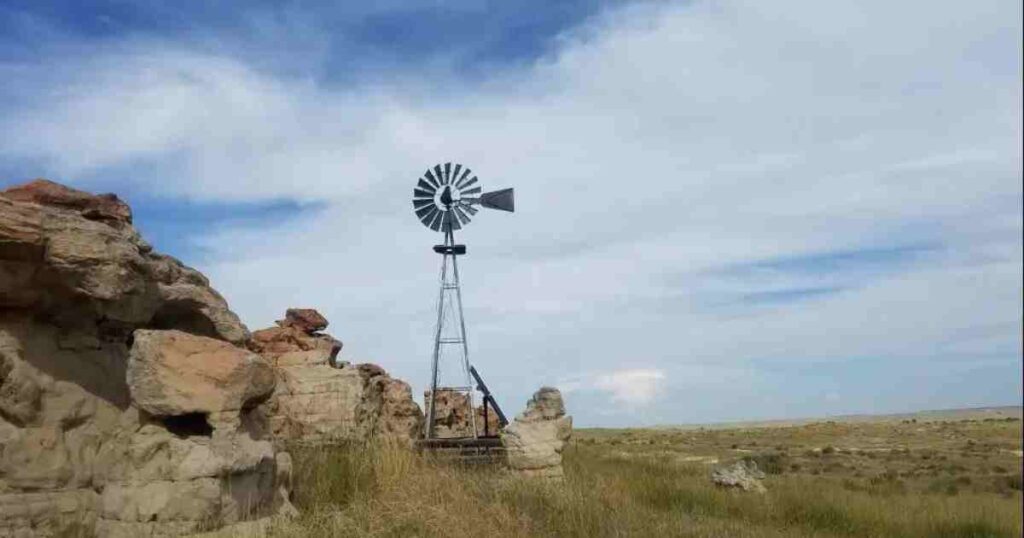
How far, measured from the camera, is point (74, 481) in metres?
7.53

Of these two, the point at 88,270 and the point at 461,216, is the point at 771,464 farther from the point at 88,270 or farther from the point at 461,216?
the point at 88,270

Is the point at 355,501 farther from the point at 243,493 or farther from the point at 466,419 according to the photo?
the point at 466,419

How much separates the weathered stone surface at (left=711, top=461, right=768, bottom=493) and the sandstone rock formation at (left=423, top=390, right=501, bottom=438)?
8249 mm

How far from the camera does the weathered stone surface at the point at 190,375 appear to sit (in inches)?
301

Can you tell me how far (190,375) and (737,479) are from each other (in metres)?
11.0

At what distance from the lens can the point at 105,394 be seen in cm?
807

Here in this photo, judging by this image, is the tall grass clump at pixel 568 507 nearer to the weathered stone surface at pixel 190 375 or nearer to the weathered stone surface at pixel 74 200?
the weathered stone surface at pixel 190 375

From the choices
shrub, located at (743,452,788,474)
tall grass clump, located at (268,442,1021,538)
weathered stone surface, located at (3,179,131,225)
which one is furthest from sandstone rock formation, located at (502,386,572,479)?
shrub, located at (743,452,788,474)

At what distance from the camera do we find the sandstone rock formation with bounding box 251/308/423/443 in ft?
38.8

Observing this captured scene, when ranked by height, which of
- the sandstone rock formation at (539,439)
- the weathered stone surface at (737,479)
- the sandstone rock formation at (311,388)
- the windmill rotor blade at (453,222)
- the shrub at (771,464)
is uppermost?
the windmill rotor blade at (453,222)

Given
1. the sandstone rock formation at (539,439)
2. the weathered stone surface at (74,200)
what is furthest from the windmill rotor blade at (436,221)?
the weathered stone surface at (74,200)

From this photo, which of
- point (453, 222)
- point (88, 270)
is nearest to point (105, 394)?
point (88, 270)

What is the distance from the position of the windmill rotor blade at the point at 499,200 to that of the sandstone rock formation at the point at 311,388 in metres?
7.60

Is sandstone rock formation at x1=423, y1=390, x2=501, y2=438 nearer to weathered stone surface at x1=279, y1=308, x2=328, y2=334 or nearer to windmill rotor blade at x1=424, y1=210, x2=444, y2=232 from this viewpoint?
windmill rotor blade at x1=424, y1=210, x2=444, y2=232
